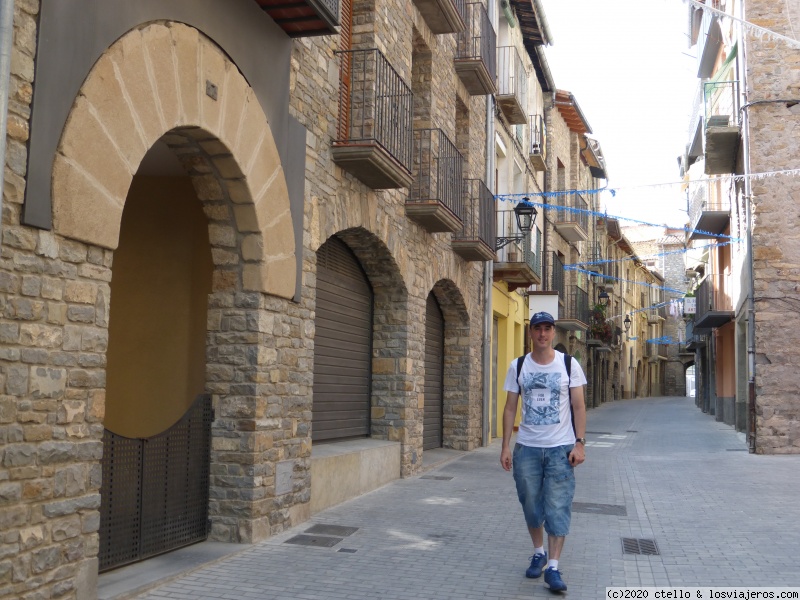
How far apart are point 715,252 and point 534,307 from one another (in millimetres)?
8328

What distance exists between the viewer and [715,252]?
2481 cm

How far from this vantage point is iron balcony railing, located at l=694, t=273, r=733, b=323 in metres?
22.7

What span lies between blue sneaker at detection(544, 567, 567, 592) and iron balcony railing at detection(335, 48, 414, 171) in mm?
4551

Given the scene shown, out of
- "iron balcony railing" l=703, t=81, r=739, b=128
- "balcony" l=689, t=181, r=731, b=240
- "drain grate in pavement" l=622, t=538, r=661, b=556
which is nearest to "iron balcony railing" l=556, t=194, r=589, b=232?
"balcony" l=689, t=181, r=731, b=240

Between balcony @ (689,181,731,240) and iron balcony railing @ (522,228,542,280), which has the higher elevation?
balcony @ (689,181,731,240)

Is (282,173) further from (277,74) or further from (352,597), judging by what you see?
(352,597)

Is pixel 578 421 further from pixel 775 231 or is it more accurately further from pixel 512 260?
pixel 512 260

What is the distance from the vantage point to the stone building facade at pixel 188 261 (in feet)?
13.6

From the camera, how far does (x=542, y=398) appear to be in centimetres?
547

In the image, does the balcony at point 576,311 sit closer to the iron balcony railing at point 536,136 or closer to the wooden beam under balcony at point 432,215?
the iron balcony railing at point 536,136

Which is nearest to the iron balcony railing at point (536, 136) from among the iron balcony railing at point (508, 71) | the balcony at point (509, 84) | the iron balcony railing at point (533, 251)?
the iron balcony railing at point (533, 251)

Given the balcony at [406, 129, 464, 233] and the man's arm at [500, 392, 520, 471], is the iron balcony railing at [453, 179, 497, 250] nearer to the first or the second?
the balcony at [406, 129, 464, 233]

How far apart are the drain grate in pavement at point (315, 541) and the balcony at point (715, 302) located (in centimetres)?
1693

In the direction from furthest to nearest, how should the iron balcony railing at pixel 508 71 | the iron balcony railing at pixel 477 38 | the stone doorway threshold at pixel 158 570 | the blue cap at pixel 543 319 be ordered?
1. the iron balcony railing at pixel 508 71
2. the iron balcony railing at pixel 477 38
3. the blue cap at pixel 543 319
4. the stone doorway threshold at pixel 158 570
